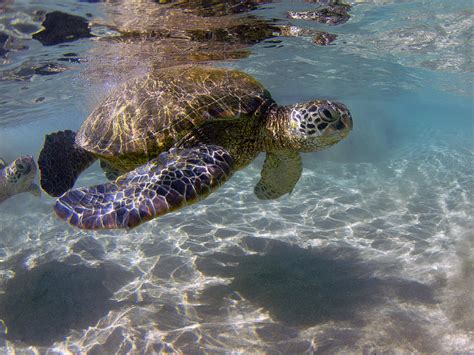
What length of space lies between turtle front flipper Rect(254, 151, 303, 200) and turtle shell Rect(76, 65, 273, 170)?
3.51 ft

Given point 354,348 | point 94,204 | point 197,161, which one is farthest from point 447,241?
point 94,204

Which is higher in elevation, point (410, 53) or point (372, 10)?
point (372, 10)

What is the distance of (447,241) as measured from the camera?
7.55 m

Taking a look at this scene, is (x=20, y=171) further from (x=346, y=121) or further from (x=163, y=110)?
(x=346, y=121)

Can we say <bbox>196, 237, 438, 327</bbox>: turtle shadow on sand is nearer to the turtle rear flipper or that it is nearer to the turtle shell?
the turtle shell

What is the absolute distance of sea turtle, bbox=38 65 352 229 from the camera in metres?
3.35

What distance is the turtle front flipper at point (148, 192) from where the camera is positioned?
10.3ft

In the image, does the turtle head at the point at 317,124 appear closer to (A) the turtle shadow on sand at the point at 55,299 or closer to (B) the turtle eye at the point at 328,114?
(B) the turtle eye at the point at 328,114

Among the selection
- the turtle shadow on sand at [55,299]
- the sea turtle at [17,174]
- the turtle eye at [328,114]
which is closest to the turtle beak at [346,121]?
the turtle eye at [328,114]

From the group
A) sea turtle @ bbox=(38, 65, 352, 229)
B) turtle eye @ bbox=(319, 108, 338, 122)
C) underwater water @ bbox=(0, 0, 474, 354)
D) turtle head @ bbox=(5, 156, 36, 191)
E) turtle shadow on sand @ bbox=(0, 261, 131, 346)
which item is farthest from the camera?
turtle head @ bbox=(5, 156, 36, 191)

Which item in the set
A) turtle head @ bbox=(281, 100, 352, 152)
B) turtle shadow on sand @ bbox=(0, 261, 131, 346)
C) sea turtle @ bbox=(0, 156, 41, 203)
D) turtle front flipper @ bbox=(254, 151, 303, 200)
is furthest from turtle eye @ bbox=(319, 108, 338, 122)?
sea turtle @ bbox=(0, 156, 41, 203)

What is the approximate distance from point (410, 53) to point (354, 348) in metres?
16.2

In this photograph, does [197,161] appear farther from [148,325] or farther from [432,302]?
[432,302]

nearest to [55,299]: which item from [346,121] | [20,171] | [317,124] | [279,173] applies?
[20,171]
